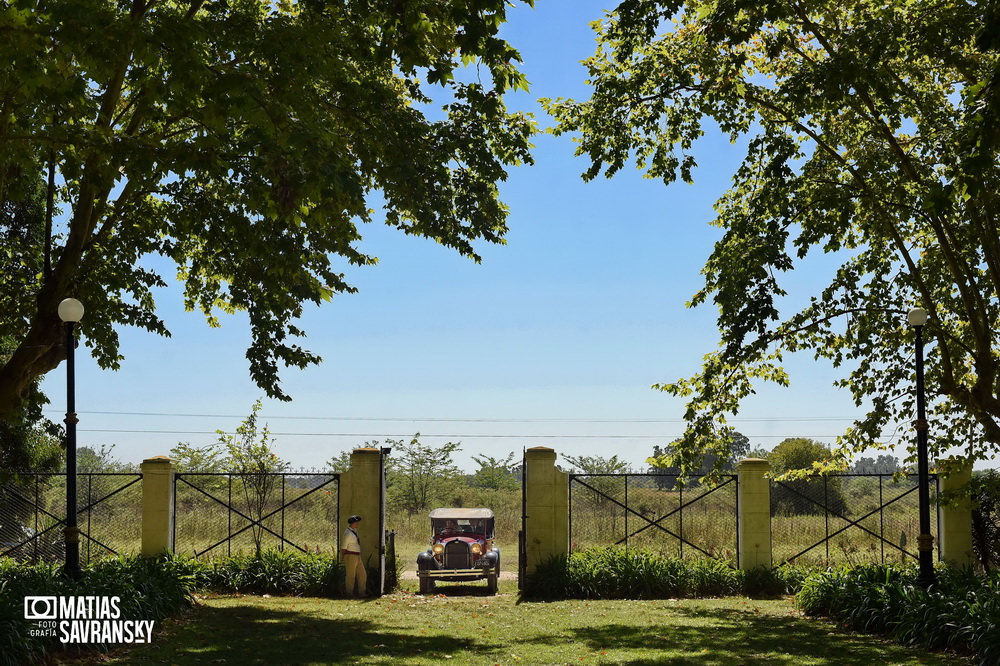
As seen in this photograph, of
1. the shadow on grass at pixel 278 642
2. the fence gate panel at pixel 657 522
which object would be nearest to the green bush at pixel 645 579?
the fence gate panel at pixel 657 522

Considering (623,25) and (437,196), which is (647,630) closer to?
(437,196)

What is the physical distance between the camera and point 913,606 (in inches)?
518

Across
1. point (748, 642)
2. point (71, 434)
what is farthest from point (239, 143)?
point (748, 642)

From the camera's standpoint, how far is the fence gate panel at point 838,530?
787 inches

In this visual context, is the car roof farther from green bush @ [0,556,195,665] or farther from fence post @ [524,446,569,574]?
green bush @ [0,556,195,665]

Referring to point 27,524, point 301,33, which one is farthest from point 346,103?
point 27,524

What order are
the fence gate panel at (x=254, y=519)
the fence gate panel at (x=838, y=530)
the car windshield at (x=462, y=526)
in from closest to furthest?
the car windshield at (x=462, y=526)
the fence gate panel at (x=838, y=530)
the fence gate panel at (x=254, y=519)

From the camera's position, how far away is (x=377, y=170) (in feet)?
47.0

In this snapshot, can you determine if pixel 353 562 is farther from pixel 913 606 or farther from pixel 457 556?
pixel 913 606

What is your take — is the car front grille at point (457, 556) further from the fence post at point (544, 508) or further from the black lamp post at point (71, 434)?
the black lamp post at point (71, 434)

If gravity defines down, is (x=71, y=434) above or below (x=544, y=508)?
above

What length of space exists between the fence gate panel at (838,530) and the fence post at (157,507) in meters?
12.5

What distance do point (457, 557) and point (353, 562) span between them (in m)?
2.43

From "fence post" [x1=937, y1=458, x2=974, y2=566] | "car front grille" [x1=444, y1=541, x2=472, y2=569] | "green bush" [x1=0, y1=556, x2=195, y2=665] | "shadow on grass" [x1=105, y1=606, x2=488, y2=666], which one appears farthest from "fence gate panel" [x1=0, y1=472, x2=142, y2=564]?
"fence post" [x1=937, y1=458, x2=974, y2=566]
